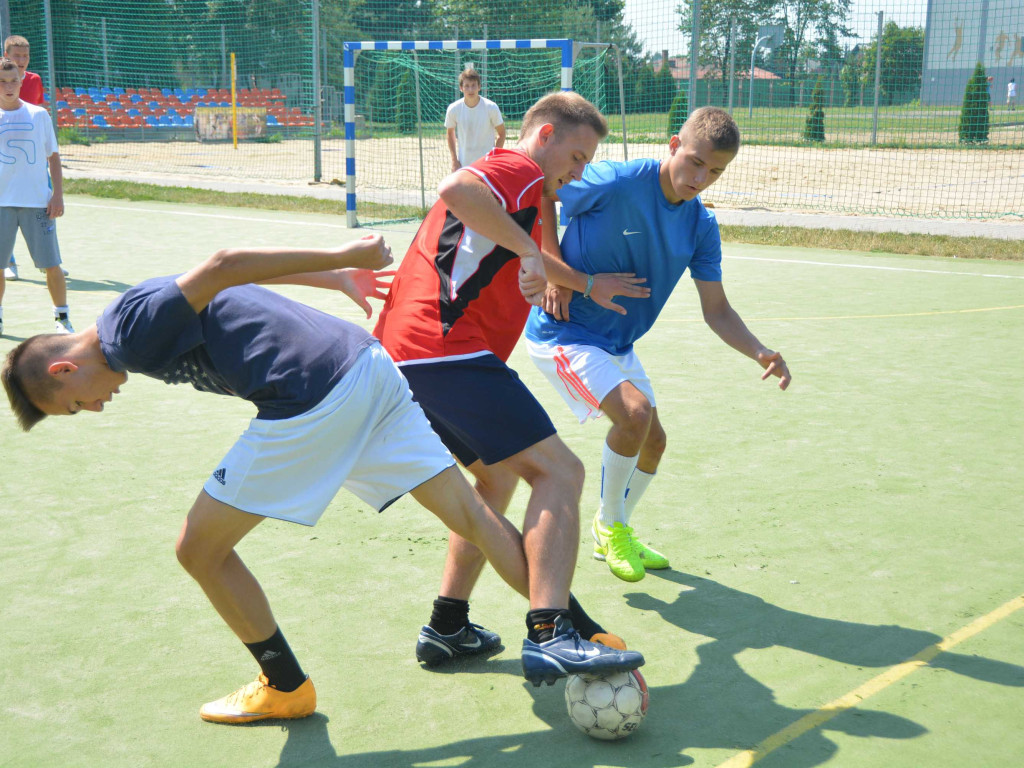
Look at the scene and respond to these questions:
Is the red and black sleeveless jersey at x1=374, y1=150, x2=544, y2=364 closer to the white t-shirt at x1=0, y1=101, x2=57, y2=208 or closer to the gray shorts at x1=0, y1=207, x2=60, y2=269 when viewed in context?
the gray shorts at x1=0, y1=207, x2=60, y2=269

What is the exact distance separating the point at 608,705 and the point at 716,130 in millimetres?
2139

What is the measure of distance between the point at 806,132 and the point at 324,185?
31.8 feet

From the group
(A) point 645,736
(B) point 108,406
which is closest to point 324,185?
(B) point 108,406

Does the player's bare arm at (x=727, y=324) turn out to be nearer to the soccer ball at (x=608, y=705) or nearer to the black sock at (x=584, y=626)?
the black sock at (x=584, y=626)

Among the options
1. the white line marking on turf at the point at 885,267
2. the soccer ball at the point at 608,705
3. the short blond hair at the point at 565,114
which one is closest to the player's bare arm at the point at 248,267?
the short blond hair at the point at 565,114

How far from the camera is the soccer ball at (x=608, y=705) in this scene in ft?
9.45

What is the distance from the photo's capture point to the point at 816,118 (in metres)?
19.9

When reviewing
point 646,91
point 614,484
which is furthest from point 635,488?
point 646,91

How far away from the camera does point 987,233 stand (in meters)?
14.1

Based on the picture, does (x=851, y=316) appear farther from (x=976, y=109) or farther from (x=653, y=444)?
(x=976, y=109)

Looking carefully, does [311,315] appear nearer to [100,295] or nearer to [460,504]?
[460,504]

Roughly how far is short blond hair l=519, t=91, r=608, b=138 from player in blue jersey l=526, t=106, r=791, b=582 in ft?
2.28

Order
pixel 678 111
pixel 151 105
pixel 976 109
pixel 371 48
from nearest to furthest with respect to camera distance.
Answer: pixel 371 48 < pixel 678 111 < pixel 976 109 < pixel 151 105

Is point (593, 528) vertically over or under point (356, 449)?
under
